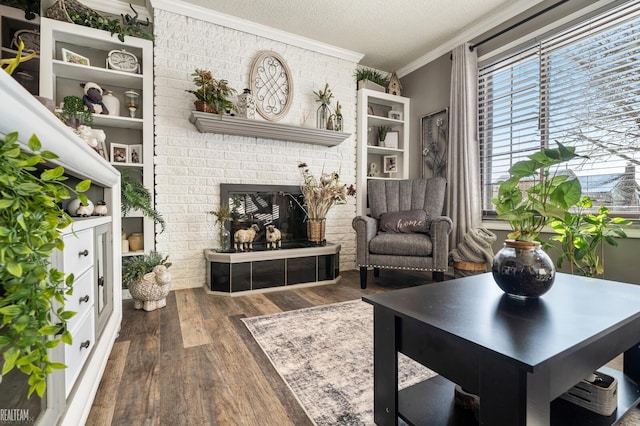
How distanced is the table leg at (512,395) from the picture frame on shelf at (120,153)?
118 inches

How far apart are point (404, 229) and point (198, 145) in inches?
83.2

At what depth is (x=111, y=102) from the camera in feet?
8.83

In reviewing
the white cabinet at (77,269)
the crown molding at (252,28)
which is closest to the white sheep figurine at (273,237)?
the white cabinet at (77,269)

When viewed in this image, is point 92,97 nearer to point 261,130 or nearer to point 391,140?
point 261,130

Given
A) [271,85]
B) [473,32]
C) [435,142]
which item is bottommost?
[435,142]

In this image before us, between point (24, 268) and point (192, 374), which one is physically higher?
point (24, 268)

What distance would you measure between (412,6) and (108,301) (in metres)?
3.26

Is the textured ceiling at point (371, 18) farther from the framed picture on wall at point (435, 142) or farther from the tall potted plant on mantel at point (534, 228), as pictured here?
the tall potted plant on mantel at point (534, 228)

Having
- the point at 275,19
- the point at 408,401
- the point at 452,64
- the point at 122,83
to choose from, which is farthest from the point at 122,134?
the point at 452,64

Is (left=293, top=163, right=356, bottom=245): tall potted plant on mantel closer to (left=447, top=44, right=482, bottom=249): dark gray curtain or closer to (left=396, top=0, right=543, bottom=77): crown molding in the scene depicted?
(left=447, top=44, right=482, bottom=249): dark gray curtain

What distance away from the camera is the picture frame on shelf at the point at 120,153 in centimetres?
271

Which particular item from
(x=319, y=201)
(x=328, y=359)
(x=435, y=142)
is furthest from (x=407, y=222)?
(x=328, y=359)

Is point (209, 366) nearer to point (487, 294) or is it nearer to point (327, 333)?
point (327, 333)

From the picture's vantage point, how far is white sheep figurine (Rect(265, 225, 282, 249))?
3080 millimetres
